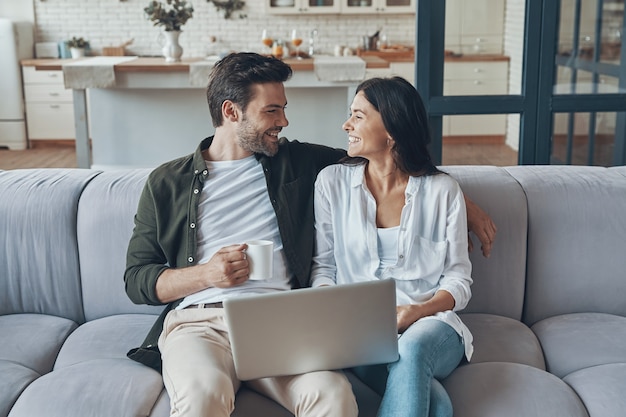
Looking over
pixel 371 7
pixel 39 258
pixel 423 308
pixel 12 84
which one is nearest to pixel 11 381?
pixel 39 258

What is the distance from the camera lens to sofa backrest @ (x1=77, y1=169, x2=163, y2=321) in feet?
8.23

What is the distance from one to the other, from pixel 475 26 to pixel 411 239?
4.79 ft

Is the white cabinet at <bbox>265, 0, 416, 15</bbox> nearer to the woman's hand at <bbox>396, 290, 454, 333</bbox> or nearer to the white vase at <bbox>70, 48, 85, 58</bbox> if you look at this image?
the white vase at <bbox>70, 48, 85, 58</bbox>

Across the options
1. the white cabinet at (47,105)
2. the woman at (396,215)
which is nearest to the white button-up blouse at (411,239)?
the woman at (396,215)

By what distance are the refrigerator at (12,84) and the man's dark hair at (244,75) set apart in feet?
19.9

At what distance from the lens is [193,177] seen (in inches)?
90.4

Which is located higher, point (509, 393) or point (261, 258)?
point (261, 258)

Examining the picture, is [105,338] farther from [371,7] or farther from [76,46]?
[371,7]

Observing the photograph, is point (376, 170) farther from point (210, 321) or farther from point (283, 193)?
point (210, 321)

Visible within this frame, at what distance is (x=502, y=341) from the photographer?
2268mm

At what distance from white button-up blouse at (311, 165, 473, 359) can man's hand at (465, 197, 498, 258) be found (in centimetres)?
13

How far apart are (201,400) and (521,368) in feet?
2.83

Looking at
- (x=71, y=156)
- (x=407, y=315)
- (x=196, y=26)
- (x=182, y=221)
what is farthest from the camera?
(x=196, y=26)

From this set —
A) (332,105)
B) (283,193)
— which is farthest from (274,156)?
(332,105)
